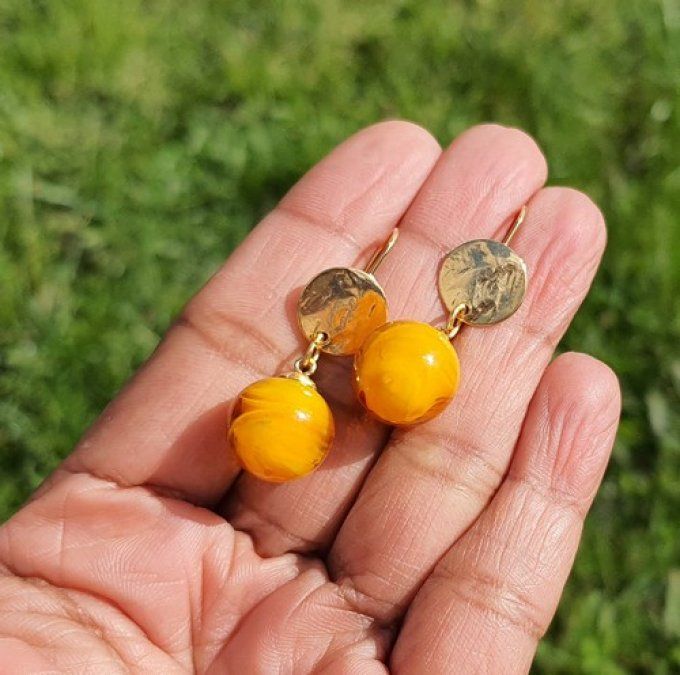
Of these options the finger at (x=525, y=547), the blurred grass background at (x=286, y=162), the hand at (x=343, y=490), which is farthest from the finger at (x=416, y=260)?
the blurred grass background at (x=286, y=162)

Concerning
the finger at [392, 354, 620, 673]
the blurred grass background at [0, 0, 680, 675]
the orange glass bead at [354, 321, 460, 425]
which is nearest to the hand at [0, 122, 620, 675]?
the finger at [392, 354, 620, 673]

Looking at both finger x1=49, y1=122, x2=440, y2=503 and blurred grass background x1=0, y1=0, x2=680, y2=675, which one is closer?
finger x1=49, y1=122, x2=440, y2=503

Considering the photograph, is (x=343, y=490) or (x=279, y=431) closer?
(x=279, y=431)

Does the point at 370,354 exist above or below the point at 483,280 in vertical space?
below

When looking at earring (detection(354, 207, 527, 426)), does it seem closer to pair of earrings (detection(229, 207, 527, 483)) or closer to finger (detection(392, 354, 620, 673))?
pair of earrings (detection(229, 207, 527, 483))

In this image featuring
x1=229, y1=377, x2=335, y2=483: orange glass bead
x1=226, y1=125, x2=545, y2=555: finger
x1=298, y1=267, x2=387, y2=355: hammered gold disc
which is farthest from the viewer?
x1=298, y1=267, x2=387, y2=355: hammered gold disc

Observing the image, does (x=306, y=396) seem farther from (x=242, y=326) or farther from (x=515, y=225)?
(x=515, y=225)

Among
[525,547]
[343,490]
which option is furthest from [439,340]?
[525,547]

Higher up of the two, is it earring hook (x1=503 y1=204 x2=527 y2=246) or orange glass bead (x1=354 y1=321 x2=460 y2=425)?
earring hook (x1=503 y1=204 x2=527 y2=246)
